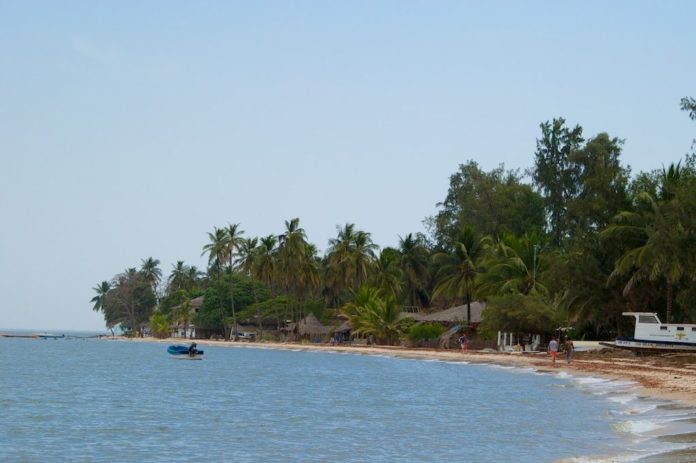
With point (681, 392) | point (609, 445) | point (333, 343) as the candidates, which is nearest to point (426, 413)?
point (681, 392)

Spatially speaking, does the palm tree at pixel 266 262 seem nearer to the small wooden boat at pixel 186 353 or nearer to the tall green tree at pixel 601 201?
the small wooden boat at pixel 186 353

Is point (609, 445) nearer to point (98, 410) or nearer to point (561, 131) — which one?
point (98, 410)

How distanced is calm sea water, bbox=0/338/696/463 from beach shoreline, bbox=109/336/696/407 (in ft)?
4.27

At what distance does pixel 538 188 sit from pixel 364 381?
4155 centimetres

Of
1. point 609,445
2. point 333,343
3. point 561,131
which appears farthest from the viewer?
point 333,343

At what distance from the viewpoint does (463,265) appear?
79.7 meters

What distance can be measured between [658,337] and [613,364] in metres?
3.11

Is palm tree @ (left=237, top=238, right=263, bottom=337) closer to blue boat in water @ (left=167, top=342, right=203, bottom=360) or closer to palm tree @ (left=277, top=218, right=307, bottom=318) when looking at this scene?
palm tree @ (left=277, top=218, right=307, bottom=318)

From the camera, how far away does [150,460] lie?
2220cm

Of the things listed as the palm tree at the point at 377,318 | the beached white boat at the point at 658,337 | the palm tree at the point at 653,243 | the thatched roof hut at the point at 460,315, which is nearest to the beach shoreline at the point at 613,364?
the beached white boat at the point at 658,337

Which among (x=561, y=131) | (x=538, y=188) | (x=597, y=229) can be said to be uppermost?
(x=561, y=131)

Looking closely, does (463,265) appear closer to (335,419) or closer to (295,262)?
(295,262)

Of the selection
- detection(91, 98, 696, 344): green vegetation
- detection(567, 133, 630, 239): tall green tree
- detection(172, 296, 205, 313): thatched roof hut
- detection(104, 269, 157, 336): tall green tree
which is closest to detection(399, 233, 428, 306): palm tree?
detection(91, 98, 696, 344): green vegetation

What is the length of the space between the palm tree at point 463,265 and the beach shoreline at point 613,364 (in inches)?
223
